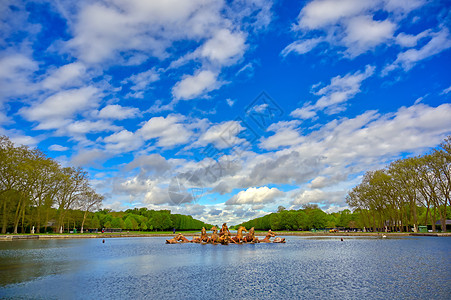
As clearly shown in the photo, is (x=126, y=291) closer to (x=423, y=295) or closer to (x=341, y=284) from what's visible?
(x=341, y=284)

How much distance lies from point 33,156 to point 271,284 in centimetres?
6794

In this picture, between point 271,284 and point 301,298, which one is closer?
point 301,298

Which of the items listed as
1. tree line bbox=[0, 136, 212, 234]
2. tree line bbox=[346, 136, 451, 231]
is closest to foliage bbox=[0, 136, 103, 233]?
tree line bbox=[0, 136, 212, 234]

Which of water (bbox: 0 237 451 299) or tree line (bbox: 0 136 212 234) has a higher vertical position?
tree line (bbox: 0 136 212 234)

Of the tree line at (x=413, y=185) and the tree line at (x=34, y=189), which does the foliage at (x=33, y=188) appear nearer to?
the tree line at (x=34, y=189)

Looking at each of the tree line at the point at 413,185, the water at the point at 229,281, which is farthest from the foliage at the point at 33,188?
the tree line at the point at 413,185

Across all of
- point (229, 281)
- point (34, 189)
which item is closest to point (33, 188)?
point (34, 189)

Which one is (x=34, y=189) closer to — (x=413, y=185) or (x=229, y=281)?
(x=229, y=281)

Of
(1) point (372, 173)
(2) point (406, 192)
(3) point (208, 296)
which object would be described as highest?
(1) point (372, 173)

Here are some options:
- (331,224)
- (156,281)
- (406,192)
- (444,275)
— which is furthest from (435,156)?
Answer: (331,224)

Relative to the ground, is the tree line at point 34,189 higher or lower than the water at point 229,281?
higher

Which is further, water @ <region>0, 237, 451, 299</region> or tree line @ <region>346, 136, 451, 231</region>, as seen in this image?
tree line @ <region>346, 136, 451, 231</region>

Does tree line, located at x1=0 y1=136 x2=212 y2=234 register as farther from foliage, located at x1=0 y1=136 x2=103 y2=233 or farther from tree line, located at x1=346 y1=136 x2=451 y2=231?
tree line, located at x1=346 y1=136 x2=451 y2=231

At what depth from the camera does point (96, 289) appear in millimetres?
14086
